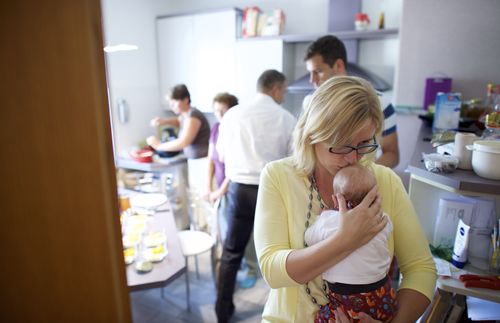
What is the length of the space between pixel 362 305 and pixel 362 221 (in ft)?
0.82

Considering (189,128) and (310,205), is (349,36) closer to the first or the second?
(189,128)

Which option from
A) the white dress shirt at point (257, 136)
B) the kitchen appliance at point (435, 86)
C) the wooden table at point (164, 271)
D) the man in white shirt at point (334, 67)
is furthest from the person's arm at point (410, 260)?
the kitchen appliance at point (435, 86)

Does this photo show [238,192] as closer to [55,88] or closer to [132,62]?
[55,88]

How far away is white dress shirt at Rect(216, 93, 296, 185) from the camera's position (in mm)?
2285

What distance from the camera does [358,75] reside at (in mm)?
3328

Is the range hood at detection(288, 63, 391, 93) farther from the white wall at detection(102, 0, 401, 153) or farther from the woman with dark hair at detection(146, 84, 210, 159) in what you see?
the woman with dark hair at detection(146, 84, 210, 159)

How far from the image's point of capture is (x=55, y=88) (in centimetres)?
45

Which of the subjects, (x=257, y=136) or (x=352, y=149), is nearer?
(x=352, y=149)

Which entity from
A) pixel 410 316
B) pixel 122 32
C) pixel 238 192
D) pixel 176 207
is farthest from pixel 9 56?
pixel 122 32

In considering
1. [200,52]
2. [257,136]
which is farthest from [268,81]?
[200,52]

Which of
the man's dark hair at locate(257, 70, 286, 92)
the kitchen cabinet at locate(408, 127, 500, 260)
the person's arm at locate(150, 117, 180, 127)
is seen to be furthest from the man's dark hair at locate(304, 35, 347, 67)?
the person's arm at locate(150, 117, 180, 127)

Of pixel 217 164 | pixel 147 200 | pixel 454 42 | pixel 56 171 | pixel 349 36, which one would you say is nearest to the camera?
pixel 56 171

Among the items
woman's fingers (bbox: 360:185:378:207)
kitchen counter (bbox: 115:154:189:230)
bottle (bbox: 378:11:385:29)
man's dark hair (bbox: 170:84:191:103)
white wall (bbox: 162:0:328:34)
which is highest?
white wall (bbox: 162:0:328:34)

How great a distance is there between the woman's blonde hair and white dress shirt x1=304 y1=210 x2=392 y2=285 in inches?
9.1
